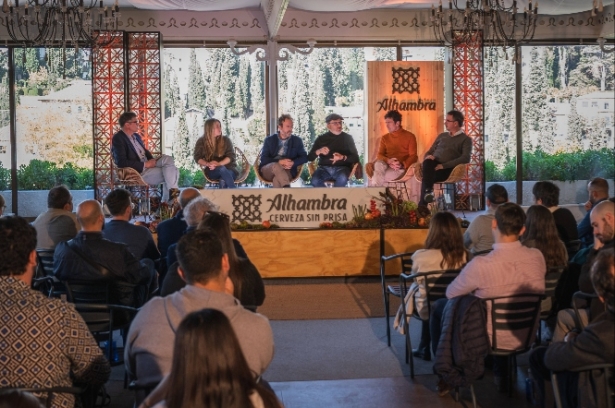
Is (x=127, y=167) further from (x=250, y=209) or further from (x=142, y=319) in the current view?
(x=142, y=319)

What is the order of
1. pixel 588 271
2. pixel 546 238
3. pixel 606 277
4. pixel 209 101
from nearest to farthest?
pixel 606 277, pixel 588 271, pixel 546 238, pixel 209 101

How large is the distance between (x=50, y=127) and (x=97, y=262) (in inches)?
342

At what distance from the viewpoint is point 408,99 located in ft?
42.6

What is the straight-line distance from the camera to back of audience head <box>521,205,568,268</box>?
18.4 ft

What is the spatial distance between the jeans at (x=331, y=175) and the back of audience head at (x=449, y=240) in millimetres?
5696

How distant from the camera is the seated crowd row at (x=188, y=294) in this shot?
7.83ft

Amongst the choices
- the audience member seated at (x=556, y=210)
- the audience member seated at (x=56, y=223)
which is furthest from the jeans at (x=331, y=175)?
the audience member seated at (x=56, y=223)

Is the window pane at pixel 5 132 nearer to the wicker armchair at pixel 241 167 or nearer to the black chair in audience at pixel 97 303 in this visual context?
the wicker armchair at pixel 241 167

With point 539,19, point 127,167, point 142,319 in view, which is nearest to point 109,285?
point 142,319

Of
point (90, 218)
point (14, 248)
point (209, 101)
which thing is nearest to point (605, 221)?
point (90, 218)

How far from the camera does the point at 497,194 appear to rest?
700cm

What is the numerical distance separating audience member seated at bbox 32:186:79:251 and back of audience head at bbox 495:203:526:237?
338 cm

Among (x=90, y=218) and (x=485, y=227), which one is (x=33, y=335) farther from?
(x=485, y=227)

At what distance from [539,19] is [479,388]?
9579mm
